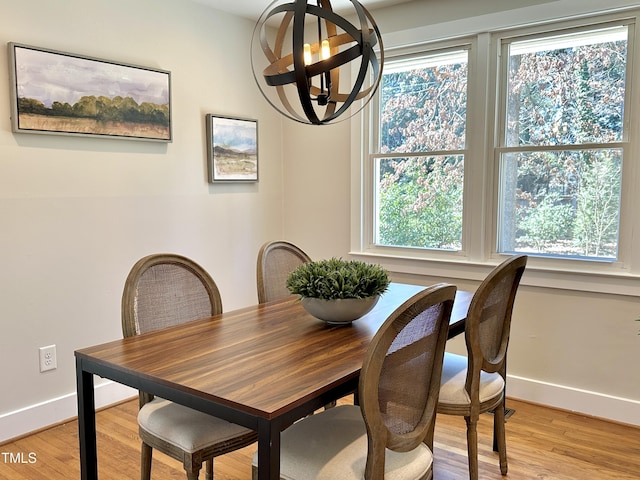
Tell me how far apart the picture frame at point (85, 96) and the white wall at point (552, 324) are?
4.49ft

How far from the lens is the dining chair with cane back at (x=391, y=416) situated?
1.34 m

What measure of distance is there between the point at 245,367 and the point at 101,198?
1.83m

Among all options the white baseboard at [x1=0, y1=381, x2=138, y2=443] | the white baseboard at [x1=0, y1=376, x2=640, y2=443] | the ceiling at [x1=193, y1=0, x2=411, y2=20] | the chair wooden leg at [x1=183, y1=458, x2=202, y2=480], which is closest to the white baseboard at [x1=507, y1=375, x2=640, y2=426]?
the white baseboard at [x1=0, y1=376, x2=640, y2=443]

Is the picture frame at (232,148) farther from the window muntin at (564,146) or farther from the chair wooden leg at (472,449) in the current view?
the chair wooden leg at (472,449)

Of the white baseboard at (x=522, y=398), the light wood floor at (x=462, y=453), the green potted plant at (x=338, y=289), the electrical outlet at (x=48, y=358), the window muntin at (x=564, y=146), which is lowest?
the light wood floor at (x=462, y=453)

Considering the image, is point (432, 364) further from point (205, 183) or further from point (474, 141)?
point (205, 183)

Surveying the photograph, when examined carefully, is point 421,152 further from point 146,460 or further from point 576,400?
point 146,460

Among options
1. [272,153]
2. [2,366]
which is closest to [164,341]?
[2,366]

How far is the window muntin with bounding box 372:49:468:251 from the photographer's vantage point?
335cm

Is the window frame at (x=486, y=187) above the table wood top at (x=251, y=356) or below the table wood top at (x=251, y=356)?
above

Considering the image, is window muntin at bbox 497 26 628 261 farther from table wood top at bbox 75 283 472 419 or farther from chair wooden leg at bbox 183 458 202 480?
chair wooden leg at bbox 183 458 202 480

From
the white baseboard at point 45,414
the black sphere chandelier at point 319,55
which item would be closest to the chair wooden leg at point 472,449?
the black sphere chandelier at point 319,55

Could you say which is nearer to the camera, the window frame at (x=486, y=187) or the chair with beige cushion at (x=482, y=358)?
the chair with beige cushion at (x=482, y=358)

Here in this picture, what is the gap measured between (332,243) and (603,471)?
221cm
